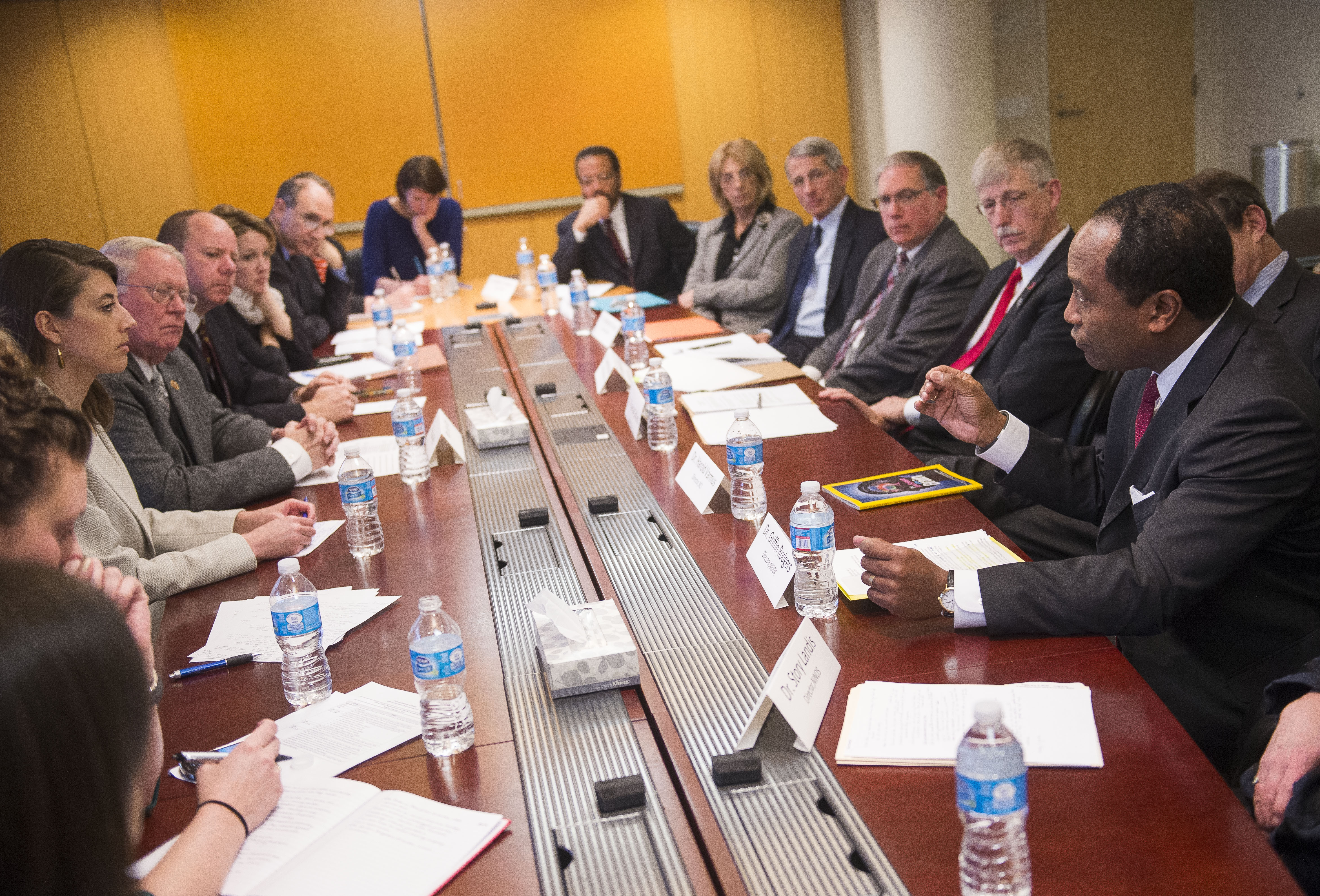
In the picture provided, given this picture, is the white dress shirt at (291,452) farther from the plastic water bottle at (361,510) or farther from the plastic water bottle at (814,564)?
the plastic water bottle at (814,564)

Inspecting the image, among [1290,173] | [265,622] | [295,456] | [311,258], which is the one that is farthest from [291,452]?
[1290,173]

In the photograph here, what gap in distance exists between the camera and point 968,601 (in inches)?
62.8

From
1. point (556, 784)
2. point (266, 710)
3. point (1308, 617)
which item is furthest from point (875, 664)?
point (266, 710)

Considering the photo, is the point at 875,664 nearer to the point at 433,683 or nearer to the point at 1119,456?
the point at 433,683

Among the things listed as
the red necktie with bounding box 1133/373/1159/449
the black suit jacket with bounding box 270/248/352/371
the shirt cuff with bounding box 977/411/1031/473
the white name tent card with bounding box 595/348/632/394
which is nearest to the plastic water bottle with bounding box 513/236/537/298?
the black suit jacket with bounding box 270/248/352/371

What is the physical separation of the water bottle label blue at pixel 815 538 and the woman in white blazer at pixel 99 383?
1060 mm

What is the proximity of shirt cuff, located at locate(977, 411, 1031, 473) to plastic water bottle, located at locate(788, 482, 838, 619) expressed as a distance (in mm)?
739

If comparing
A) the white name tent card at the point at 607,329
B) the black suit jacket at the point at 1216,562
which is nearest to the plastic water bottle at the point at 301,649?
the black suit jacket at the point at 1216,562

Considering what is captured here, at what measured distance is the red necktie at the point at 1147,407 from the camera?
205cm

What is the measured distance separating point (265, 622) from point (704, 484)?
91cm

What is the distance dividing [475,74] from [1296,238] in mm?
6017

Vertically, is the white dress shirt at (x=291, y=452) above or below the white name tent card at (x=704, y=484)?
above

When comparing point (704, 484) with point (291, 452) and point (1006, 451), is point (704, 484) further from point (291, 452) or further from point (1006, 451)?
point (291, 452)

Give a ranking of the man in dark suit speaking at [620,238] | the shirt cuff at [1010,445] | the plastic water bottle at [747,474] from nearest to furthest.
→ the plastic water bottle at [747,474] < the shirt cuff at [1010,445] < the man in dark suit speaking at [620,238]
